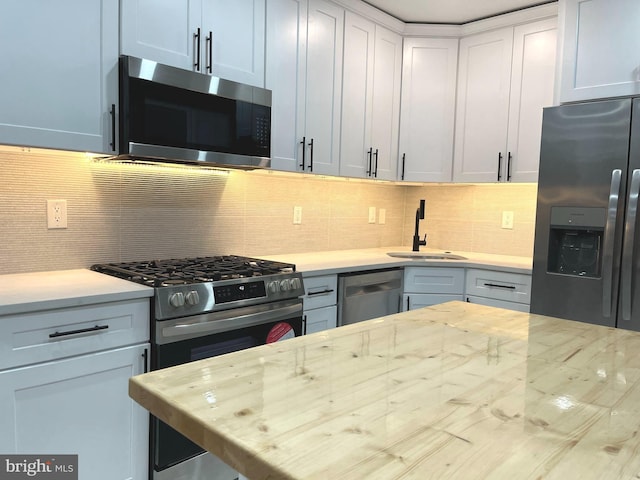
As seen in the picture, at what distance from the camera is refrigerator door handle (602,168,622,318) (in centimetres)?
231

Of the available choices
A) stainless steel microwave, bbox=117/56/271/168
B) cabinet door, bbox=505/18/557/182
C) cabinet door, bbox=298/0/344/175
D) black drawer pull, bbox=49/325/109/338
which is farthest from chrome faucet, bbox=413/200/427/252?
black drawer pull, bbox=49/325/109/338

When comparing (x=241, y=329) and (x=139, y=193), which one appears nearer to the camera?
(x=241, y=329)

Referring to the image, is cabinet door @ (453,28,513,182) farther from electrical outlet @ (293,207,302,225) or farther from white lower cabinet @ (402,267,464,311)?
electrical outlet @ (293,207,302,225)

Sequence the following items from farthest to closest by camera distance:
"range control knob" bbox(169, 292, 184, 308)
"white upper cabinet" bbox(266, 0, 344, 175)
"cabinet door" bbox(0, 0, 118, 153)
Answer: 1. "white upper cabinet" bbox(266, 0, 344, 175)
2. "range control knob" bbox(169, 292, 184, 308)
3. "cabinet door" bbox(0, 0, 118, 153)

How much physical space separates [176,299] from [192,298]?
70 millimetres

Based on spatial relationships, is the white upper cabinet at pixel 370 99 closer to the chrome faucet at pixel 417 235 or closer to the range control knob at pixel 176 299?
the chrome faucet at pixel 417 235

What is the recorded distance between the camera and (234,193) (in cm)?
278

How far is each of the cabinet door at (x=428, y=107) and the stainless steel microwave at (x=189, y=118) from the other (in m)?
1.26

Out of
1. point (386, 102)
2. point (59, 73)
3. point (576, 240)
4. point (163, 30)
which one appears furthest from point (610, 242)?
point (59, 73)

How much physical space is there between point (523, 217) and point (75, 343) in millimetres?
2902

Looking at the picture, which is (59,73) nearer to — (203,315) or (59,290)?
(59,290)

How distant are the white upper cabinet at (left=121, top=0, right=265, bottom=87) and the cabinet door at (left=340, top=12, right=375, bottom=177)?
0.69m

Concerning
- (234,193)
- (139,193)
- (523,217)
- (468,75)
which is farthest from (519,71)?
(139,193)

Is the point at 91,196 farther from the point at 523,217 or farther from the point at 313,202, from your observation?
the point at 523,217
